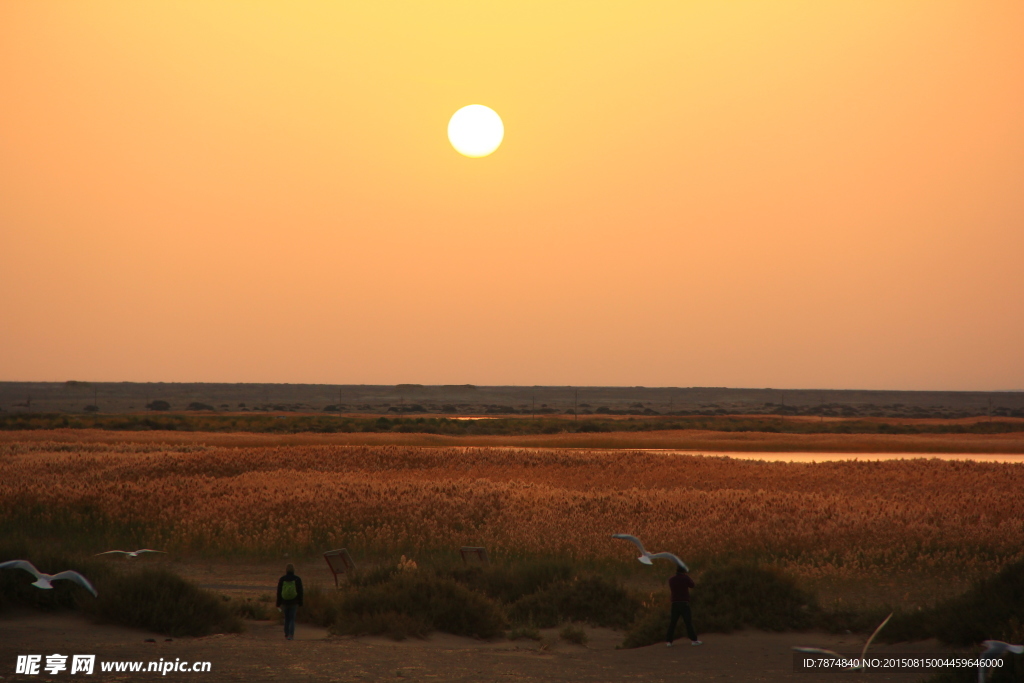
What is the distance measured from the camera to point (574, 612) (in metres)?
16.5

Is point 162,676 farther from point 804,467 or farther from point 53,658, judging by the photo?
point 804,467

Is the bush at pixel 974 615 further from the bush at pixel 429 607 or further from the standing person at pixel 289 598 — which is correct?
the standing person at pixel 289 598

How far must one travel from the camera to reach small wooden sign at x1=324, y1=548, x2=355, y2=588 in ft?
60.2

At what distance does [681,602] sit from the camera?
13.9 m

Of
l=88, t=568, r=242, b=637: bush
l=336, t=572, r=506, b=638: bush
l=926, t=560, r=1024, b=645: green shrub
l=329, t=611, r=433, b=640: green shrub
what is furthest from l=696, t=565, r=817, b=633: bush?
l=88, t=568, r=242, b=637: bush

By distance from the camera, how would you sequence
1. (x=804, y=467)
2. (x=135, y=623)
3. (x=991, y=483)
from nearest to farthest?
(x=135, y=623) < (x=991, y=483) < (x=804, y=467)

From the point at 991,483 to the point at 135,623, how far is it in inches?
1207

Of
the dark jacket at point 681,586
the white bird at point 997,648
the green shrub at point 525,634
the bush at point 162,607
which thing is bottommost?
the green shrub at point 525,634

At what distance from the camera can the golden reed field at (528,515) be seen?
21828 millimetres

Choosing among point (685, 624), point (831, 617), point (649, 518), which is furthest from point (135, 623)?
point (649, 518)

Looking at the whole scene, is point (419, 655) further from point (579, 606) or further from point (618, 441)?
point (618, 441)

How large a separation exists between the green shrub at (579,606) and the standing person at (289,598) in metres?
4.14

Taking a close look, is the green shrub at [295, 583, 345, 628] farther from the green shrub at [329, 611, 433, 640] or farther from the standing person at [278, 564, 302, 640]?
the standing person at [278, 564, 302, 640]

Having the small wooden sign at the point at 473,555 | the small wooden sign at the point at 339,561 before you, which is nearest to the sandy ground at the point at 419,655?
the small wooden sign at the point at 339,561
